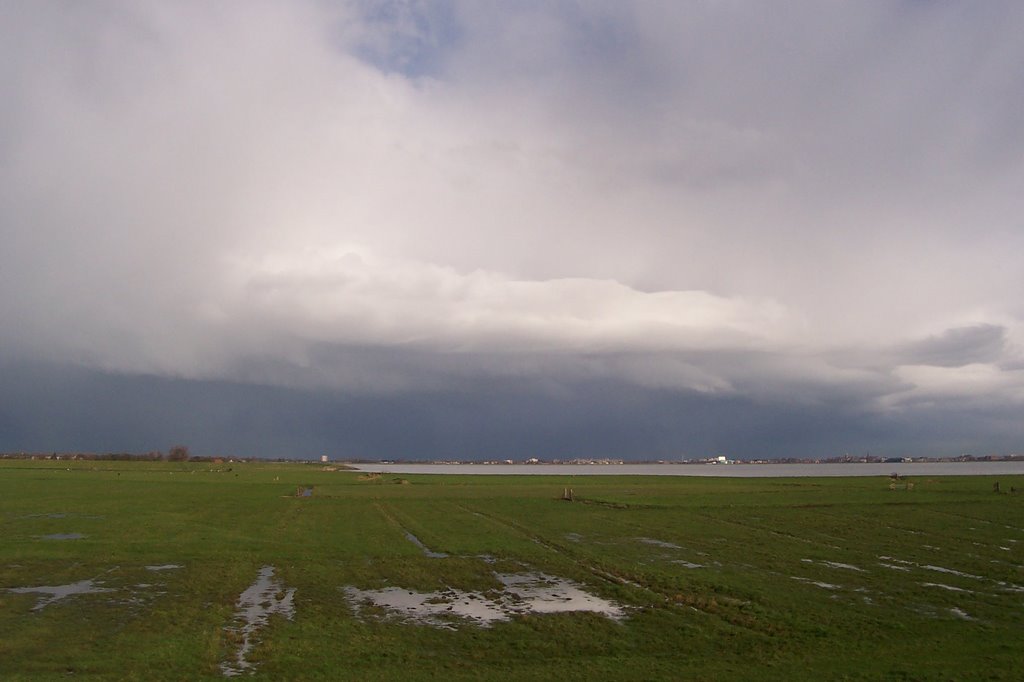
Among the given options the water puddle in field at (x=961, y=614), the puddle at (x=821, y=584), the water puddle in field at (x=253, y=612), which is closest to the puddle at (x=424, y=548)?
the water puddle in field at (x=253, y=612)

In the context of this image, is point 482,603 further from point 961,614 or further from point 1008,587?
point 1008,587

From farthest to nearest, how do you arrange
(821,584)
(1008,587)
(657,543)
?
(657,543), (821,584), (1008,587)

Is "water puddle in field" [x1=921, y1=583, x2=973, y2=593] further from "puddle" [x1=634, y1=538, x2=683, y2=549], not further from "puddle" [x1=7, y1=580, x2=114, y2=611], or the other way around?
"puddle" [x1=7, y1=580, x2=114, y2=611]

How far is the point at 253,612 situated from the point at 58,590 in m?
8.45

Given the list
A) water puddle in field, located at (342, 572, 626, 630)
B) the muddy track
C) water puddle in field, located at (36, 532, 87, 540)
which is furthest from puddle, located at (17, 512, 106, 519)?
the muddy track

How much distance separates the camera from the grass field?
1694cm

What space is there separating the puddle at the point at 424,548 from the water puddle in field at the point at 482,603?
24.1ft

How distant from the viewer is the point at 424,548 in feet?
121

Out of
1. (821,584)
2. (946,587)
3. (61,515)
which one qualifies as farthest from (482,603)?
(61,515)

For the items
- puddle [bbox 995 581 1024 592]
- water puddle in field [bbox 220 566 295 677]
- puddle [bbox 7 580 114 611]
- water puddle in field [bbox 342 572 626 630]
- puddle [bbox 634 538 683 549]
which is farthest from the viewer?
puddle [bbox 634 538 683 549]

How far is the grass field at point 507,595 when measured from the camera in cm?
1694

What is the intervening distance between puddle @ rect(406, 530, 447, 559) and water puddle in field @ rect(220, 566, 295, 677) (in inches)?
321

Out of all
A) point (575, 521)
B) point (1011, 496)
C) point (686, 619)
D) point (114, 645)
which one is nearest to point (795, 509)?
point (575, 521)

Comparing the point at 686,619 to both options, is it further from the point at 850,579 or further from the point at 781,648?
the point at 850,579
